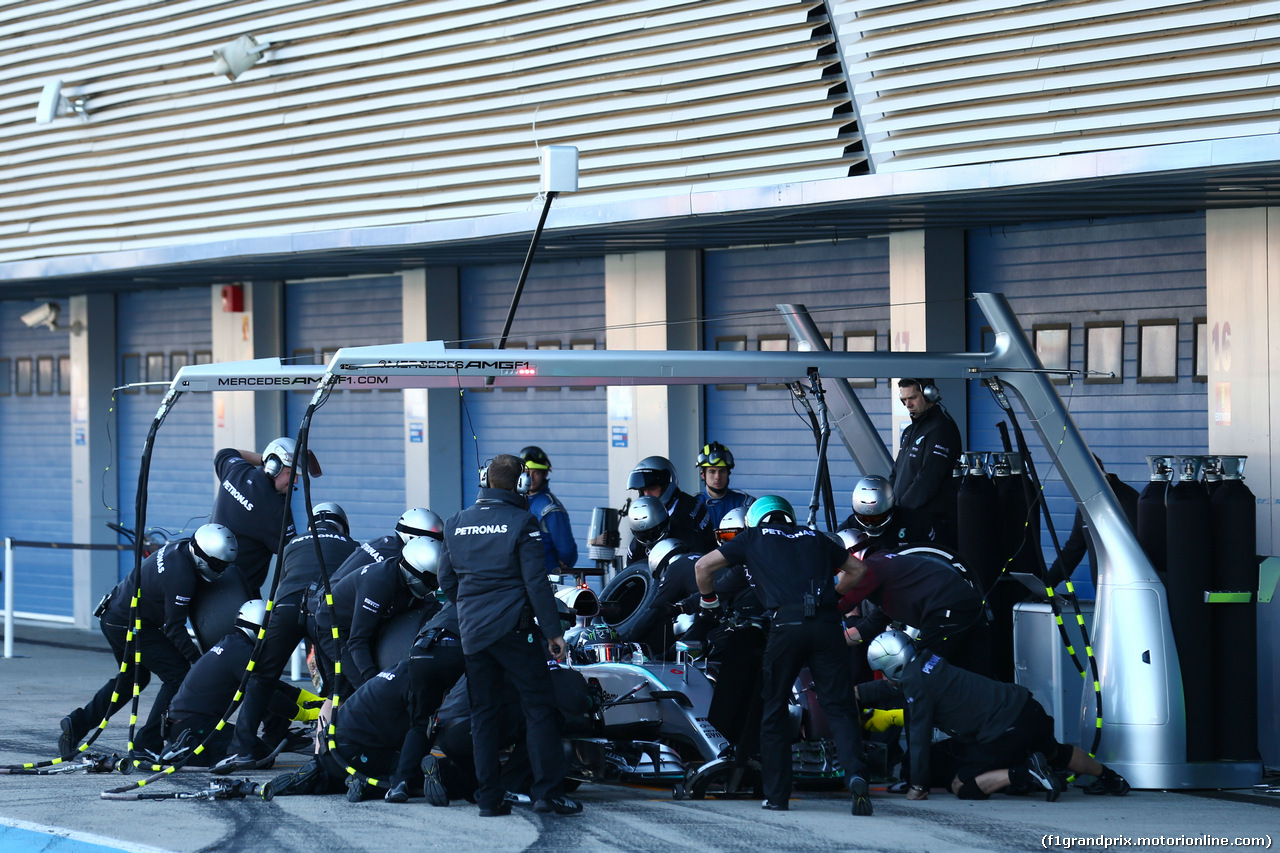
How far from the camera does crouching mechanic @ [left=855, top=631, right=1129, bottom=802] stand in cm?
852

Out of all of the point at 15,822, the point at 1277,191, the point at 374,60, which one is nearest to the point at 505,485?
the point at 15,822

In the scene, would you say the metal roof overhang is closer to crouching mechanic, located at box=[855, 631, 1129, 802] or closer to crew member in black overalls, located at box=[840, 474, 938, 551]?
crew member in black overalls, located at box=[840, 474, 938, 551]

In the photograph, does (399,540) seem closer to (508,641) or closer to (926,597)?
(508,641)

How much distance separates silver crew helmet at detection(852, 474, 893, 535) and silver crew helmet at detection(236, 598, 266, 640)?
12.6 ft

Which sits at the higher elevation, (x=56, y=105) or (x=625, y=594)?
(x=56, y=105)

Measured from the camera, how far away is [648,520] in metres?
10.4

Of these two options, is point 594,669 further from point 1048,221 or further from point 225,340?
point 225,340

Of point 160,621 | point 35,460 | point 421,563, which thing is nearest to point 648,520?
point 421,563

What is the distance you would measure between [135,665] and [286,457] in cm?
203

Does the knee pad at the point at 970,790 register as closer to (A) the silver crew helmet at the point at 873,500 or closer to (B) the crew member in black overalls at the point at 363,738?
(A) the silver crew helmet at the point at 873,500

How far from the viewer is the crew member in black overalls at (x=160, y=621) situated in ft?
33.3

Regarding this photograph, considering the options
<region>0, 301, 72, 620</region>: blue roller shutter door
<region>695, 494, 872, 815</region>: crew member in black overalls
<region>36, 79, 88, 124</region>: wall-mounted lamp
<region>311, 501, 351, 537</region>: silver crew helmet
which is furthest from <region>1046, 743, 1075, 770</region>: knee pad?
<region>0, 301, 72, 620</region>: blue roller shutter door

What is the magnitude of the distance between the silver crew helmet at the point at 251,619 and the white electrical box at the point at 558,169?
331 cm

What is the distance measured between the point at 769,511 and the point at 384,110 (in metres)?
6.53
